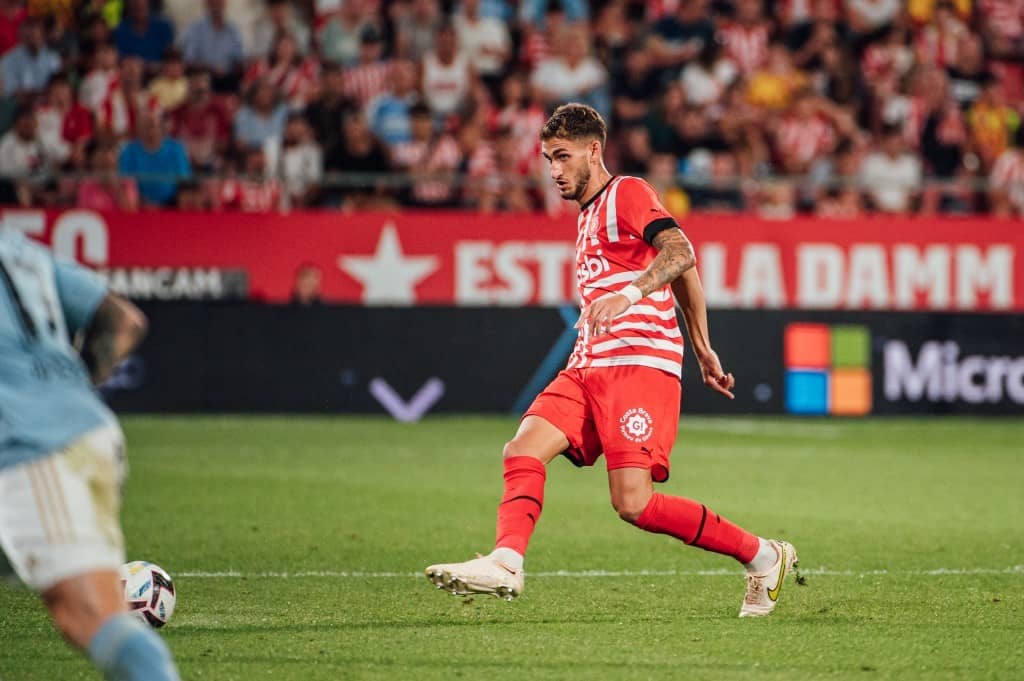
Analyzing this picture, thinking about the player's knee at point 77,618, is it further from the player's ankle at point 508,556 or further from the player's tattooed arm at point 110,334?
the player's ankle at point 508,556

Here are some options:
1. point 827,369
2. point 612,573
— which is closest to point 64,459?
point 612,573

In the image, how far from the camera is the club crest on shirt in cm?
658

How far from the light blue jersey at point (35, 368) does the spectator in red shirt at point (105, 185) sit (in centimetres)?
1283

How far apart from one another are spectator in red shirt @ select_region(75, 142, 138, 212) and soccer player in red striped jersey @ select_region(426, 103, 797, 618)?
10813 millimetres

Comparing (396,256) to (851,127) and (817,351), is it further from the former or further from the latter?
(851,127)

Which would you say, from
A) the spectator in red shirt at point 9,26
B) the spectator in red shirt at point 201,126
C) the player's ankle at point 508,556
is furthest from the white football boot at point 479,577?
the spectator in red shirt at point 9,26

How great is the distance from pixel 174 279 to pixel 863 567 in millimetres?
10184

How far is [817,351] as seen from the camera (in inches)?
673

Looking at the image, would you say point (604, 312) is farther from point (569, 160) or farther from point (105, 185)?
point (105, 185)

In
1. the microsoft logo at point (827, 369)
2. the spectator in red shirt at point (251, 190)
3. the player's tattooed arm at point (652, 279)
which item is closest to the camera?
the player's tattooed arm at point (652, 279)

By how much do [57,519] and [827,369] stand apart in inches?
540

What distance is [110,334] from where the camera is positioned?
442cm

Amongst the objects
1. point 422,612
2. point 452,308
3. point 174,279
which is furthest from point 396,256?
point 422,612

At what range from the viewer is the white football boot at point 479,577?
6.14 metres
